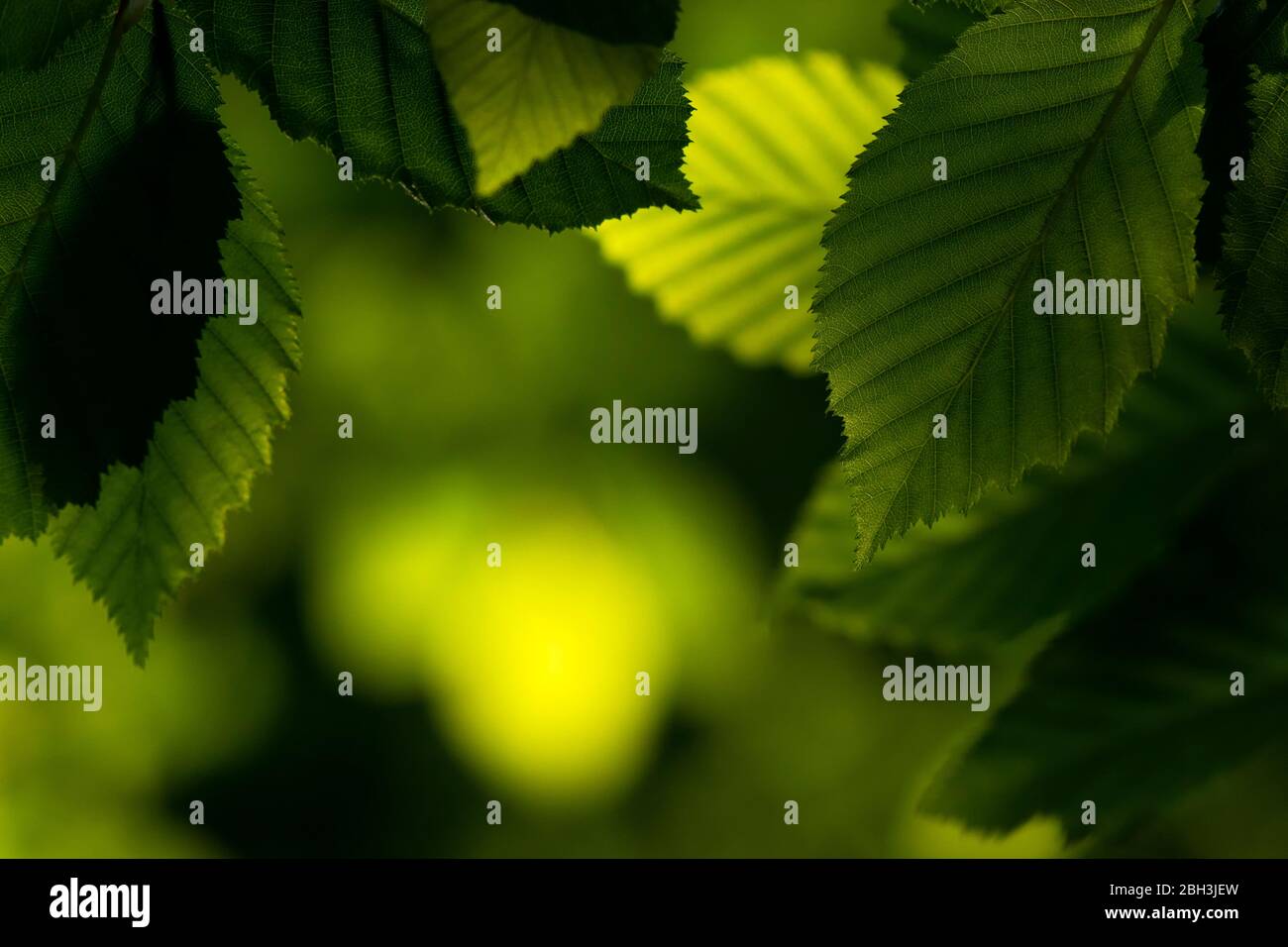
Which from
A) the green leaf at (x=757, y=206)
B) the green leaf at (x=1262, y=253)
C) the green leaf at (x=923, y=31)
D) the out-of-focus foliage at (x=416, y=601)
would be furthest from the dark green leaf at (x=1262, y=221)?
the out-of-focus foliage at (x=416, y=601)

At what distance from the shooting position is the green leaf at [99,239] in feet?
1.99

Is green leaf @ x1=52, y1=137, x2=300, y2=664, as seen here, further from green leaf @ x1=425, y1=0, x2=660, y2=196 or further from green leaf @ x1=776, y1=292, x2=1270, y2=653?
green leaf @ x1=776, y1=292, x2=1270, y2=653

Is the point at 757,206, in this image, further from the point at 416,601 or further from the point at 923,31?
the point at 416,601

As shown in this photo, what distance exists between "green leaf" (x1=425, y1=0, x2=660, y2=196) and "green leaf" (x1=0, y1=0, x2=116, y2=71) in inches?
12.3

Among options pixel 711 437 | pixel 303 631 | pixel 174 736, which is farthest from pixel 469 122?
pixel 174 736

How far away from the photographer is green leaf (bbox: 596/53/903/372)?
1.11 metres

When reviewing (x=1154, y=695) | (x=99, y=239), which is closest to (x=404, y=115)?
(x=99, y=239)

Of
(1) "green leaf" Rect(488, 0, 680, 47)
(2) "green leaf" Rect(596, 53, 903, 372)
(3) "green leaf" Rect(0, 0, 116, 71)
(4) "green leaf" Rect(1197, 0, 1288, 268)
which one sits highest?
(2) "green leaf" Rect(596, 53, 903, 372)

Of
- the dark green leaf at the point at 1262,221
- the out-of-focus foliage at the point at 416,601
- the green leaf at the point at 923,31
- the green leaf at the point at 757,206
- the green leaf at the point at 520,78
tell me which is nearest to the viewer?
the green leaf at the point at 520,78

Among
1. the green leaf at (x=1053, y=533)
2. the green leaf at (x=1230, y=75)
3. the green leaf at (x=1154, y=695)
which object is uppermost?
the green leaf at (x=1230, y=75)

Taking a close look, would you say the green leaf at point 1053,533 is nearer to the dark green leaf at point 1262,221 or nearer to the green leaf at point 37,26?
the dark green leaf at point 1262,221

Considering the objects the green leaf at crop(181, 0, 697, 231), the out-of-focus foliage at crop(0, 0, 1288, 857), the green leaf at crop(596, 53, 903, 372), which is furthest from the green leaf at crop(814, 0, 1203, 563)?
the out-of-focus foliage at crop(0, 0, 1288, 857)

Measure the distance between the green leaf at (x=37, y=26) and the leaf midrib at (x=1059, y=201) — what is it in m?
0.52

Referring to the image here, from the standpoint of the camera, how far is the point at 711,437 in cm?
Answer: 331
